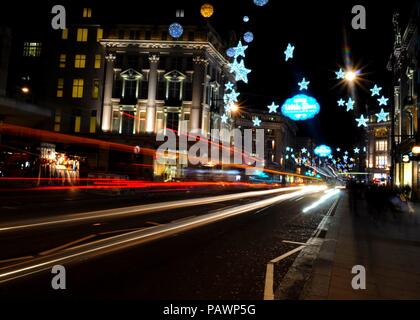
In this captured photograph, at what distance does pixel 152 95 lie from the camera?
5300cm

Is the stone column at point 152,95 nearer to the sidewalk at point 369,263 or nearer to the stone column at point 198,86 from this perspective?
the stone column at point 198,86

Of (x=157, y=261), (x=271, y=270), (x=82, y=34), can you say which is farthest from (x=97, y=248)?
(x=82, y=34)

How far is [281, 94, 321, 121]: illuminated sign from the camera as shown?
17.7m

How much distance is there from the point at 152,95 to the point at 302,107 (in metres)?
37.7

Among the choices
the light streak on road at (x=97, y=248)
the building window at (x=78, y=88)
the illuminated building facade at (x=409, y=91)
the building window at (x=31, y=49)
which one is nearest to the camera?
the light streak on road at (x=97, y=248)

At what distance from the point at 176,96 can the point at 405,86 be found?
28.2 metres

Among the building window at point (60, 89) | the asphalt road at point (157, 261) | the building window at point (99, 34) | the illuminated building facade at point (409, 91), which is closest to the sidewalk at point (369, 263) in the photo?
the asphalt road at point (157, 261)

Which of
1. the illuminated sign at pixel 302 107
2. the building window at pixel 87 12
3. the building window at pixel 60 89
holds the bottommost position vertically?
the illuminated sign at pixel 302 107

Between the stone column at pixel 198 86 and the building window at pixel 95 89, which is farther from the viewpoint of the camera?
the building window at pixel 95 89

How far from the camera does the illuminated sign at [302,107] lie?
17.7 meters

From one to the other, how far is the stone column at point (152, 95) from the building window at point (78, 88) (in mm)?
9291

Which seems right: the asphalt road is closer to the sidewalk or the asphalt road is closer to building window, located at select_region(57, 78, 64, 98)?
the sidewalk

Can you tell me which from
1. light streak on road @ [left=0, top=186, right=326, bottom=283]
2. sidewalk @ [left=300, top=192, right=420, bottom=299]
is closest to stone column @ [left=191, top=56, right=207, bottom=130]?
light streak on road @ [left=0, top=186, right=326, bottom=283]

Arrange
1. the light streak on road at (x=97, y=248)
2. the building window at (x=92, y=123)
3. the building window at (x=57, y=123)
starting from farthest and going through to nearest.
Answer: the building window at (x=92, y=123) < the building window at (x=57, y=123) < the light streak on road at (x=97, y=248)
